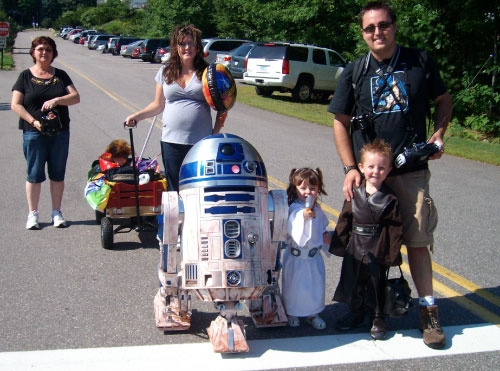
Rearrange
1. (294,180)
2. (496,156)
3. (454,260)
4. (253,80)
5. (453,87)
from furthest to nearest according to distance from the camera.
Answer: (253,80)
(453,87)
(496,156)
(454,260)
(294,180)

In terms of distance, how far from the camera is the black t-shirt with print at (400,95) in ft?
13.2

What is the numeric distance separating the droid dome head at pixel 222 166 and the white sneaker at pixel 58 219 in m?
3.11

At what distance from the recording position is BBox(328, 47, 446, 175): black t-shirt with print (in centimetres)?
403

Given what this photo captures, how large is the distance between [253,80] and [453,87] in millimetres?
7740

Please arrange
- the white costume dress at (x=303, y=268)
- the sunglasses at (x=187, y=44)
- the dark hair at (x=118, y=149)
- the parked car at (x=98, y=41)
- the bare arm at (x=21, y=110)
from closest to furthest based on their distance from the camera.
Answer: the white costume dress at (x=303, y=268), the sunglasses at (x=187, y=44), the bare arm at (x=21, y=110), the dark hair at (x=118, y=149), the parked car at (x=98, y=41)

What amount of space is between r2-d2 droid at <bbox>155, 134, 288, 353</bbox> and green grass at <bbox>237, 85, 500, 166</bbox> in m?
3.80

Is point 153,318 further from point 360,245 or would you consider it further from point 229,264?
point 360,245

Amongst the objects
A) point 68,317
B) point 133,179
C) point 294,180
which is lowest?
point 68,317

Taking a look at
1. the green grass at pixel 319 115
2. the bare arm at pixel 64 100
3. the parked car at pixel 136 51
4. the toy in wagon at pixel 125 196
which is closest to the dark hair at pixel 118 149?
the toy in wagon at pixel 125 196

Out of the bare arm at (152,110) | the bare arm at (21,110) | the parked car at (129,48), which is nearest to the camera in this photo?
the bare arm at (152,110)

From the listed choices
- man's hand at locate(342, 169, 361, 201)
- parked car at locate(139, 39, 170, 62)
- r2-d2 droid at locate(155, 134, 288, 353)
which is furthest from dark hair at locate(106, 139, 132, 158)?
parked car at locate(139, 39, 170, 62)

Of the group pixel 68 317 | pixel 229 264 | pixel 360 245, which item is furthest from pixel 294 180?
pixel 68 317

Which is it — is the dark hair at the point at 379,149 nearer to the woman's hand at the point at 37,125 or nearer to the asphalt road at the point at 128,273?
the asphalt road at the point at 128,273

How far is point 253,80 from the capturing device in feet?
71.0
